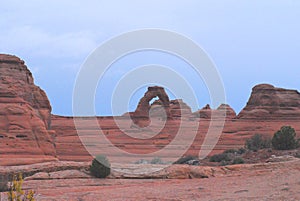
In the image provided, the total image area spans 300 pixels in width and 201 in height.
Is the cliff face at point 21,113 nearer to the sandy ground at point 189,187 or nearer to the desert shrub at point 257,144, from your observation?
the sandy ground at point 189,187

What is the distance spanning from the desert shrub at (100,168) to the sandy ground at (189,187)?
1.70 ft

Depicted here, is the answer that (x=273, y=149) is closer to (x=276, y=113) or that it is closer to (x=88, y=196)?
(x=88, y=196)

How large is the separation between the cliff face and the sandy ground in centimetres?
779

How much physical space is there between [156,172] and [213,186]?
3747 mm

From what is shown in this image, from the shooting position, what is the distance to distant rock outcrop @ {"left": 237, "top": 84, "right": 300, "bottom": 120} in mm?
50375

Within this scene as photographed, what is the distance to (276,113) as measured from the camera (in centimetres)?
5028

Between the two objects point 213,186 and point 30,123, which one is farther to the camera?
point 30,123

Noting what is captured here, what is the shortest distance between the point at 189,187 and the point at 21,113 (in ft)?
43.7

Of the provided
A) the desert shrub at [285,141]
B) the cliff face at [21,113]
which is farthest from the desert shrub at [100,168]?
the desert shrub at [285,141]

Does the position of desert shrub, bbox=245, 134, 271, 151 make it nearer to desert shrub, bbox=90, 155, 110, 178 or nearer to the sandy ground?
the sandy ground

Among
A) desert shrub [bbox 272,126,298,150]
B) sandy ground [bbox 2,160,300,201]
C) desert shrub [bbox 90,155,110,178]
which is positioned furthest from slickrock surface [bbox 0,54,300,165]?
desert shrub [bbox 272,126,298,150]

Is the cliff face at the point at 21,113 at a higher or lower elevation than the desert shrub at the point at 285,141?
higher

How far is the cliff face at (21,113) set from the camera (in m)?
23.5

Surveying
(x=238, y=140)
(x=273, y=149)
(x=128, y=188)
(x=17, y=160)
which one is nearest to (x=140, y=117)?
(x=238, y=140)
